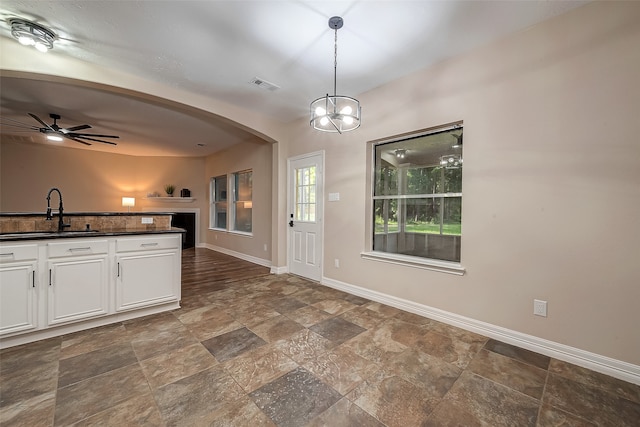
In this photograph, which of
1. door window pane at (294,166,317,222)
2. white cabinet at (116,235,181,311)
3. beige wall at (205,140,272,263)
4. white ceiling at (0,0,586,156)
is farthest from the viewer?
beige wall at (205,140,272,263)

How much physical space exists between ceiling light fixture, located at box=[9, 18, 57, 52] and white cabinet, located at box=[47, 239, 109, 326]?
71.5 inches

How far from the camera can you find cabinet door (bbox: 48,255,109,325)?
2.34m

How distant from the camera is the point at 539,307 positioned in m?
2.22

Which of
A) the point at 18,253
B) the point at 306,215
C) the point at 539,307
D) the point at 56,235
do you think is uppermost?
the point at 306,215

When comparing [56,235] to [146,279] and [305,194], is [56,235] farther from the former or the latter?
[305,194]

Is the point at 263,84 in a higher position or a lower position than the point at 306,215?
higher

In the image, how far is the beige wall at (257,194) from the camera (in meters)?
5.40

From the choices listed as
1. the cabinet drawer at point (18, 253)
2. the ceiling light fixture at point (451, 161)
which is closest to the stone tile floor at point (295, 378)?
the cabinet drawer at point (18, 253)

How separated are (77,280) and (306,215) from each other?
2.94 m

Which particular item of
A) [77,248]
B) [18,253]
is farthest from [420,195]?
[18,253]

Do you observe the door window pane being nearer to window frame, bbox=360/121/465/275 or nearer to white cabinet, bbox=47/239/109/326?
window frame, bbox=360/121/465/275

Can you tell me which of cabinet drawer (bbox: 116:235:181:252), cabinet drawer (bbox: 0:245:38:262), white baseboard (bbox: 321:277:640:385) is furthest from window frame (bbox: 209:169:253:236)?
white baseboard (bbox: 321:277:640:385)

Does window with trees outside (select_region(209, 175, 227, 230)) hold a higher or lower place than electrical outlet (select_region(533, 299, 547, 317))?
higher

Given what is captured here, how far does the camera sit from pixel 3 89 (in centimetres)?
350
